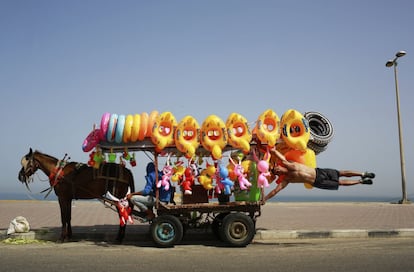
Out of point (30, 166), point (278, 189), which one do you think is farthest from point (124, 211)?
point (278, 189)

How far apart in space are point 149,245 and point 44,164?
3505 millimetres

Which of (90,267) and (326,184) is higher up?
(326,184)

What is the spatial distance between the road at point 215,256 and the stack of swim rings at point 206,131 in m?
2.21

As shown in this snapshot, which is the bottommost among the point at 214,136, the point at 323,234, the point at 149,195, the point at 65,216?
the point at 323,234

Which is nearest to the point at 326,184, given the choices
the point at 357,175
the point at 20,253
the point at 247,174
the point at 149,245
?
the point at 357,175

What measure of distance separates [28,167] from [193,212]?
4.48 metres

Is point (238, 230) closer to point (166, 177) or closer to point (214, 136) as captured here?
point (166, 177)

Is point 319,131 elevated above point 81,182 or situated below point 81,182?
above

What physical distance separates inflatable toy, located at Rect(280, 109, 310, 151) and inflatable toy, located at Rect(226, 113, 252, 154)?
0.85 meters

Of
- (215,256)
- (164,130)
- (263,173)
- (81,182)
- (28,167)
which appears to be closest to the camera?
(215,256)

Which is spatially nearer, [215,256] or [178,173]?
[215,256]

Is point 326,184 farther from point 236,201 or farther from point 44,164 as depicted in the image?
point 44,164

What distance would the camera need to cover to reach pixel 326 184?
29.3ft

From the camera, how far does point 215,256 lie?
306 inches
